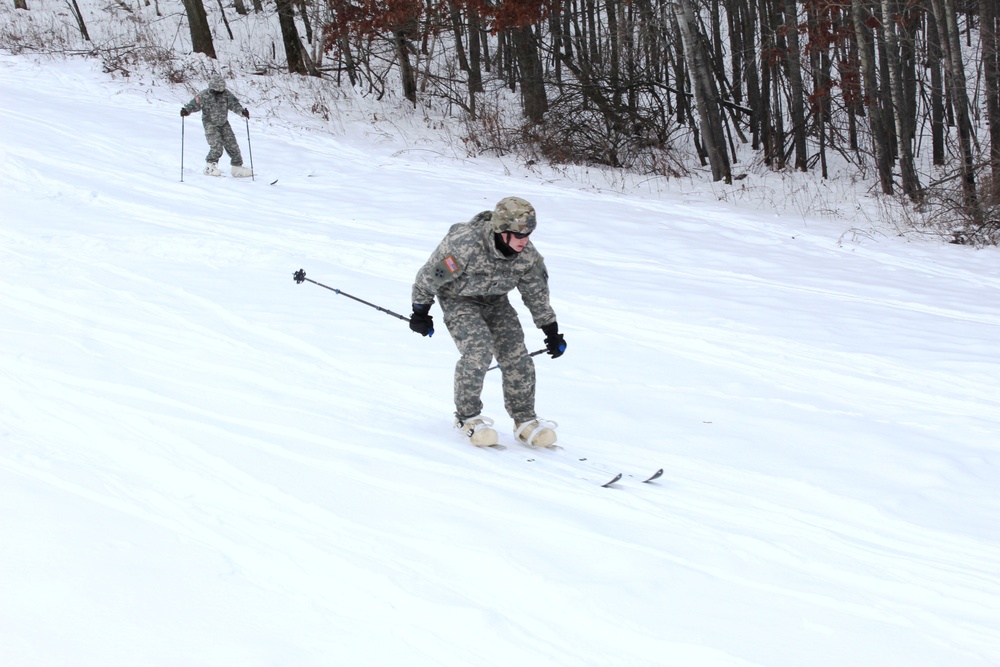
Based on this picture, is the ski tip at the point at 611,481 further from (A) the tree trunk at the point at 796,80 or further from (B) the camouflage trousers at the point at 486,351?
(A) the tree trunk at the point at 796,80

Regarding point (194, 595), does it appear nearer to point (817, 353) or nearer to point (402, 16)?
point (817, 353)

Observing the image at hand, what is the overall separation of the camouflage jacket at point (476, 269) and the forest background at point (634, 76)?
1070cm

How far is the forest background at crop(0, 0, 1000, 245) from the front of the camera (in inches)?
661

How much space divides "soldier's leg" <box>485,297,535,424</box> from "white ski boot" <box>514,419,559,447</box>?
64 mm

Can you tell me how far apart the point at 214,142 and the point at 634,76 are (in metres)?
9.79

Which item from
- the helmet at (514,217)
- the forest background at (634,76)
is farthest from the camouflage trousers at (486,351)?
the forest background at (634,76)

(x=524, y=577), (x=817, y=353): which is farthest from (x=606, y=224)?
(x=524, y=577)

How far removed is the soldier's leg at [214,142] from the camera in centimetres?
1381

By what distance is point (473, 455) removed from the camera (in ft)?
16.9

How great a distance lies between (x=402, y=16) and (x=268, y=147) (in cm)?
514

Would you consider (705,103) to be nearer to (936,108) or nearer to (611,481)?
(936,108)

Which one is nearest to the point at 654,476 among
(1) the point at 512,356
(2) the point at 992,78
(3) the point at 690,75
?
(1) the point at 512,356

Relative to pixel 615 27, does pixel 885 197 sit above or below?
below

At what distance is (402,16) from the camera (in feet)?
63.1
